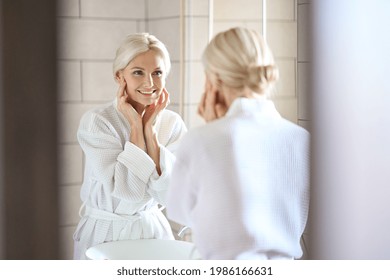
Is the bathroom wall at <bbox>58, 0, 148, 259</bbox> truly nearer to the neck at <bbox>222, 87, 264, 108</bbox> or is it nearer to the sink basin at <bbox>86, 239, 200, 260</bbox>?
the sink basin at <bbox>86, 239, 200, 260</bbox>

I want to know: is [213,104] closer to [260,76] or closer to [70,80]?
[260,76]

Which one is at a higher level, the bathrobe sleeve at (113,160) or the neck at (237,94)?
the neck at (237,94)

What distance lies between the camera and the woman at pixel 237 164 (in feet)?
3.48

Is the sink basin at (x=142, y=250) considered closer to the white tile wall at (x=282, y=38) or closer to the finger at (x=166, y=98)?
the finger at (x=166, y=98)

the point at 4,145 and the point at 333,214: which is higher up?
the point at 4,145

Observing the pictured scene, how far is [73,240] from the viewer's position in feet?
4.54

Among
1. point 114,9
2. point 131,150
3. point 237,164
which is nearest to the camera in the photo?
point 237,164

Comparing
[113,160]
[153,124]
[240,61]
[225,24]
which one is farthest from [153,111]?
[240,61]

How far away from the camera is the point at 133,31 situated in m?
1.46

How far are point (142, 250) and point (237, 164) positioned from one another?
37 cm

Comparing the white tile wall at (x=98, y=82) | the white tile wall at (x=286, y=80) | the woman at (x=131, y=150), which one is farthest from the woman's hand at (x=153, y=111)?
the white tile wall at (x=286, y=80)

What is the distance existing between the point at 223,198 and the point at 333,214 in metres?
0.43
